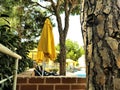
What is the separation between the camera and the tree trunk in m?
1.12

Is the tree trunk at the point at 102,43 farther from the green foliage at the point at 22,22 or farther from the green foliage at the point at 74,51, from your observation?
the green foliage at the point at 74,51

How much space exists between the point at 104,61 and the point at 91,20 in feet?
0.65

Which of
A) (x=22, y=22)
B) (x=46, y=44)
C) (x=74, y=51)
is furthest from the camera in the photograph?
(x=74, y=51)

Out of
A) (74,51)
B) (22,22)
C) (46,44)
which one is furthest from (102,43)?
(74,51)

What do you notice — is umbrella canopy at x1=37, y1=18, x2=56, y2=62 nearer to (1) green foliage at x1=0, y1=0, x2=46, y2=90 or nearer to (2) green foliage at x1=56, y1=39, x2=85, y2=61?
(1) green foliage at x1=0, y1=0, x2=46, y2=90

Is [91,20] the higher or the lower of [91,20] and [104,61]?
the higher

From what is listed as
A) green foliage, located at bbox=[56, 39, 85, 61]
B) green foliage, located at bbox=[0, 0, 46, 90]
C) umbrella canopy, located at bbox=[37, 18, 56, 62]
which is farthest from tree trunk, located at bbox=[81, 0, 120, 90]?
green foliage, located at bbox=[56, 39, 85, 61]

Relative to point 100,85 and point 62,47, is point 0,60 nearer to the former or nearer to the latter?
point 100,85

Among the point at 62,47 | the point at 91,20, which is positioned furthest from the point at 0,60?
the point at 62,47

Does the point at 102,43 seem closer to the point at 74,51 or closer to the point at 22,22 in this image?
the point at 22,22

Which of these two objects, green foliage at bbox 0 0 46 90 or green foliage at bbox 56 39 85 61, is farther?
green foliage at bbox 56 39 85 61

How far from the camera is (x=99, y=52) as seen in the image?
45.1 inches

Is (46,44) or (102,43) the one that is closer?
(102,43)

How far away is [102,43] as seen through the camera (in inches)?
45.4
